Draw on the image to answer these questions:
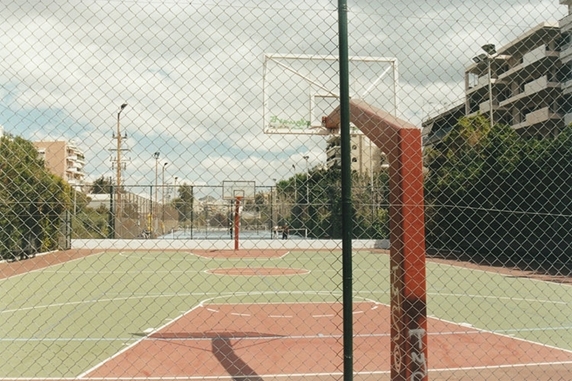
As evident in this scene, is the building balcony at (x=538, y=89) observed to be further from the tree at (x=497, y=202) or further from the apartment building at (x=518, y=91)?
the tree at (x=497, y=202)

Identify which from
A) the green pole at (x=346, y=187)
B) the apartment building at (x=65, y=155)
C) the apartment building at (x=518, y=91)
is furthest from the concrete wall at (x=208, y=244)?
the green pole at (x=346, y=187)

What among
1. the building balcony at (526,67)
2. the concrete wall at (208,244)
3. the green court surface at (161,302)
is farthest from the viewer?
the building balcony at (526,67)

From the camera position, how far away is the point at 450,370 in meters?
5.82

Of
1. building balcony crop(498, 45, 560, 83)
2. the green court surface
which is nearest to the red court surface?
the green court surface

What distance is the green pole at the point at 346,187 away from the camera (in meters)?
2.98

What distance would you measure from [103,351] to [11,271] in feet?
41.1

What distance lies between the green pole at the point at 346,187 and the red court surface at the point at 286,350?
284 cm

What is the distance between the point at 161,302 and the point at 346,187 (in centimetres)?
973

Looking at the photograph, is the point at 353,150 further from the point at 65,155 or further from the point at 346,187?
the point at 346,187

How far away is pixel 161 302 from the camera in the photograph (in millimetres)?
11859

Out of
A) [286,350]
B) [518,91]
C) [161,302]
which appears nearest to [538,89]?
[518,91]

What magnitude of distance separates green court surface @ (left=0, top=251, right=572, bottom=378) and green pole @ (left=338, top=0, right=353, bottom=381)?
56.8 inches

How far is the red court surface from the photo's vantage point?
5914 millimetres

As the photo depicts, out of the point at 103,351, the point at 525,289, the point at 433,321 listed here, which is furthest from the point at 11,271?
the point at 525,289
